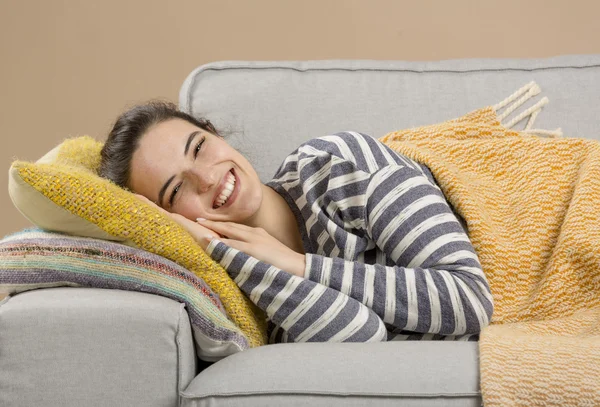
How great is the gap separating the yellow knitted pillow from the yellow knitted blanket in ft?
1.39

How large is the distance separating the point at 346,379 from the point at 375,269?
1.05 ft

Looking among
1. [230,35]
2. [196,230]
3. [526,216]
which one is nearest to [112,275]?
[196,230]

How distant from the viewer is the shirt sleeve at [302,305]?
50.2 inches

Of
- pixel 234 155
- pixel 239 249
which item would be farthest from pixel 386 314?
pixel 234 155

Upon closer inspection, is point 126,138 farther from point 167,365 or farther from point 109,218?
point 167,365

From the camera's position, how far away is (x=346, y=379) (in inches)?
41.2

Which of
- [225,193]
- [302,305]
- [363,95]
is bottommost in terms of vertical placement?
[302,305]

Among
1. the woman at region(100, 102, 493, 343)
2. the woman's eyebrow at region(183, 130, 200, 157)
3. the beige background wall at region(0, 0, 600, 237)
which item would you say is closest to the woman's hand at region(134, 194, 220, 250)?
the woman at region(100, 102, 493, 343)

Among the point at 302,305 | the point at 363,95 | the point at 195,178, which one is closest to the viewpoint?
the point at 302,305

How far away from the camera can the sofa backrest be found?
1.79m

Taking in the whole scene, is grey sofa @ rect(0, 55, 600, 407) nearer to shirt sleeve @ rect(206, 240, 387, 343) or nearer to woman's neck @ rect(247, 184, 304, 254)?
shirt sleeve @ rect(206, 240, 387, 343)

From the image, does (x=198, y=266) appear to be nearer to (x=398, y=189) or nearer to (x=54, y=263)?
(x=54, y=263)

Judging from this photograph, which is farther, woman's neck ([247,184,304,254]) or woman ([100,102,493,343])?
woman's neck ([247,184,304,254])

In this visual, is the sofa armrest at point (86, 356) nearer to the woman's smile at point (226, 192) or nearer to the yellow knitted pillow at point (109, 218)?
the yellow knitted pillow at point (109, 218)
